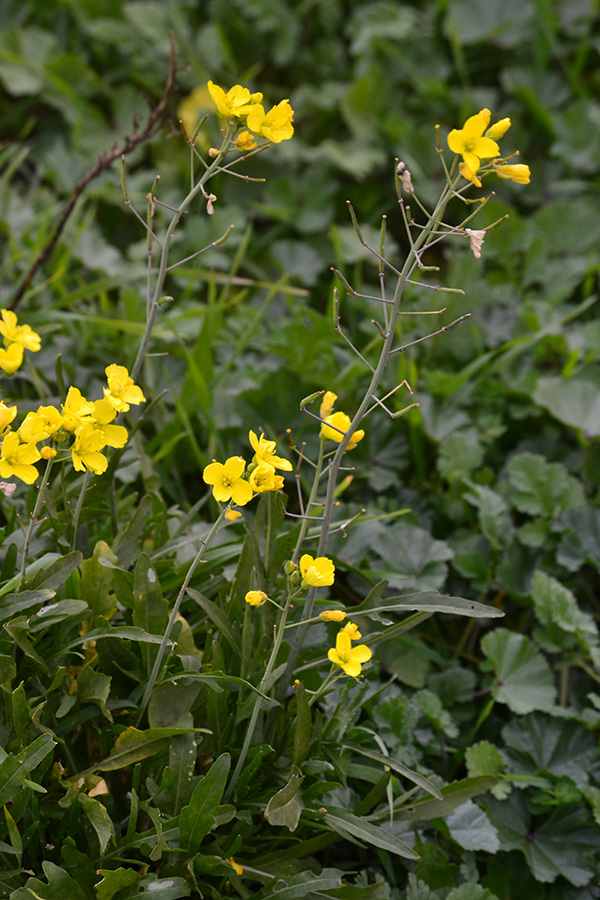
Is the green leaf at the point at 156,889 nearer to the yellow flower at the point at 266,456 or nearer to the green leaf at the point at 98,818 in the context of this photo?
the green leaf at the point at 98,818

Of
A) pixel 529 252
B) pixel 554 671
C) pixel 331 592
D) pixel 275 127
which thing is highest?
pixel 275 127

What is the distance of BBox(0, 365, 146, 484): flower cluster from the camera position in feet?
3.26

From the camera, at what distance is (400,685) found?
1.59 meters

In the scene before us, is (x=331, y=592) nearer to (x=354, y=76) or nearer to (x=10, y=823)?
(x=10, y=823)

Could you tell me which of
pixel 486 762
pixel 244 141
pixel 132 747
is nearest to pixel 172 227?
pixel 244 141

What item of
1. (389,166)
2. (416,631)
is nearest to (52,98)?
(389,166)

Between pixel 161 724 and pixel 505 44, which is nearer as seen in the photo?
pixel 161 724

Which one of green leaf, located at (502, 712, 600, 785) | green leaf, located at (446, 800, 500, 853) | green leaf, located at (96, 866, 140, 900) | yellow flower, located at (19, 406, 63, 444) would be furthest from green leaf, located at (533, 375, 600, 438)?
green leaf, located at (96, 866, 140, 900)

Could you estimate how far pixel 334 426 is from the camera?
1.06 m

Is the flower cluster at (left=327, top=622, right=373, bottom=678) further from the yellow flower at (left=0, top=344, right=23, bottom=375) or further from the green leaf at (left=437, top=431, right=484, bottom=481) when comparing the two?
the green leaf at (left=437, top=431, right=484, bottom=481)

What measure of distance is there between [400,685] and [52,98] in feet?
7.55

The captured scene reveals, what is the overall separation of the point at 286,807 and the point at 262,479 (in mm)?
424

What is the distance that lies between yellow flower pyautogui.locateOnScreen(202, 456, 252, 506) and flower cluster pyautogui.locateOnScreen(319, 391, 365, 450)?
0.13 m

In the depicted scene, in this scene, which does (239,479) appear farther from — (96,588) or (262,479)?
(96,588)
